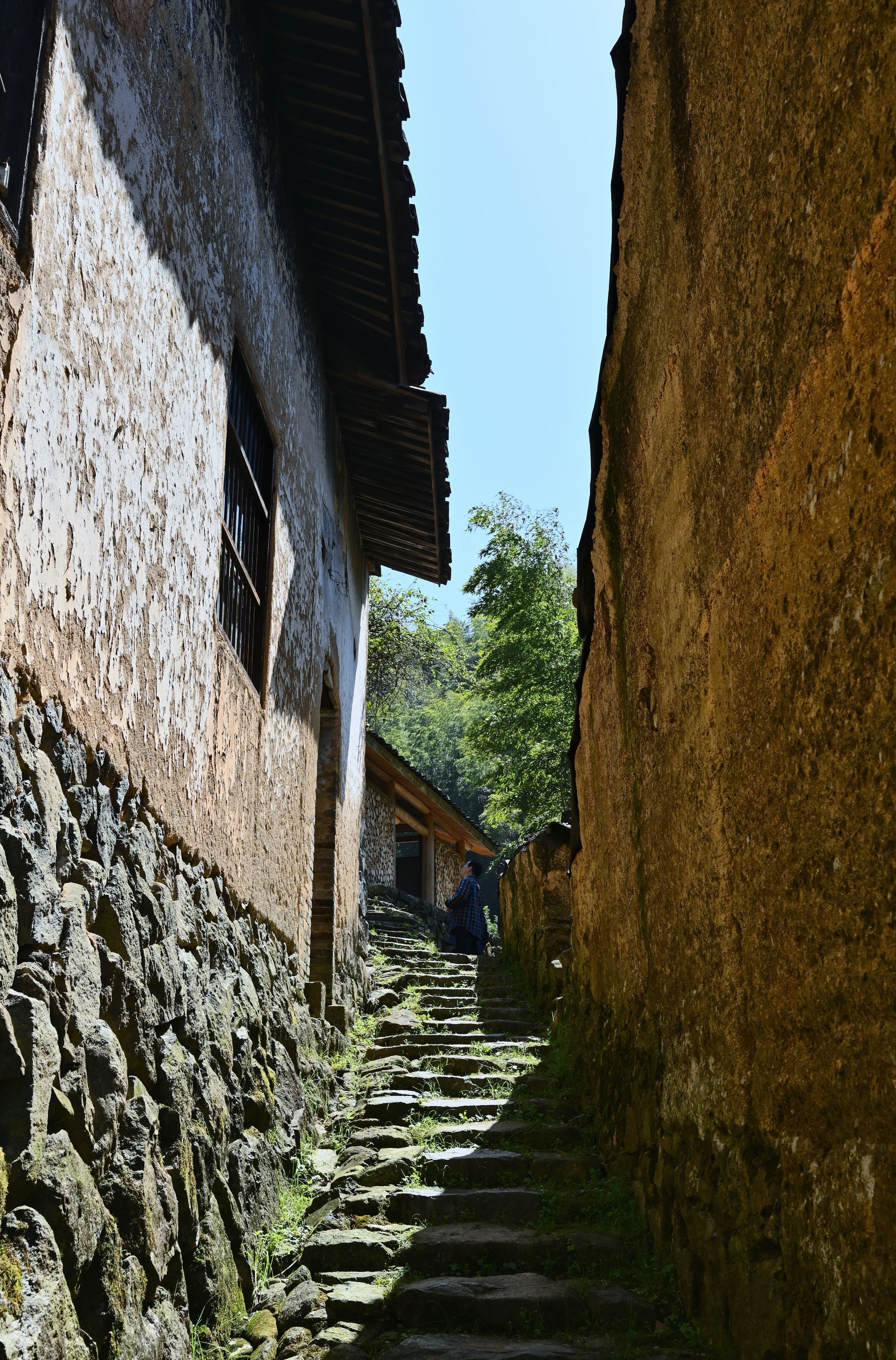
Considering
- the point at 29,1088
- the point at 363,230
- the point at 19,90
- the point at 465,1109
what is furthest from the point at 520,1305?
the point at 363,230

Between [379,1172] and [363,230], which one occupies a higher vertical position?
[363,230]

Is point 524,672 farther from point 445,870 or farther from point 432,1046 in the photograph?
point 432,1046

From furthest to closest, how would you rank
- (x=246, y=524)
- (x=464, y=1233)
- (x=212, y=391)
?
(x=246, y=524) → (x=212, y=391) → (x=464, y=1233)

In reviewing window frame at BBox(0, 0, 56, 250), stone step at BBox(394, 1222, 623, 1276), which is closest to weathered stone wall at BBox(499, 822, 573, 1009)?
stone step at BBox(394, 1222, 623, 1276)

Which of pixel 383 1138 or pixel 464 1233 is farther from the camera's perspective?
pixel 383 1138

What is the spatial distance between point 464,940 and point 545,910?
15.3 ft

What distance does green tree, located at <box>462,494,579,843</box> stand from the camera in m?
20.1

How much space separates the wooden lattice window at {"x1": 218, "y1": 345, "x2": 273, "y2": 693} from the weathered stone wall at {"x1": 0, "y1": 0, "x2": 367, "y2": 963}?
4.6 inches

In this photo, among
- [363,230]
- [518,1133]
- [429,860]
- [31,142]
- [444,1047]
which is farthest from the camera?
[429,860]

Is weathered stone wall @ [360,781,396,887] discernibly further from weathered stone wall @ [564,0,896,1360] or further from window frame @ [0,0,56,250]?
window frame @ [0,0,56,250]

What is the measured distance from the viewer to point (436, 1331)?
13.0 ft

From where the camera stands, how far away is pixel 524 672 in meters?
21.2

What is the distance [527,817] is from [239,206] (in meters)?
15.4

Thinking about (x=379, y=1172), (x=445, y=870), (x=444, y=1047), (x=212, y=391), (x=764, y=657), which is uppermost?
(x=212, y=391)
